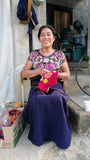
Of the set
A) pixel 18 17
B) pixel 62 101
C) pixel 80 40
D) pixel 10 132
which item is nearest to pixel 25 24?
pixel 18 17

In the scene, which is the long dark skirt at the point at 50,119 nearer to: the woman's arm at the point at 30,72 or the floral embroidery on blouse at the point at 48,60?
the woman's arm at the point at 30,72

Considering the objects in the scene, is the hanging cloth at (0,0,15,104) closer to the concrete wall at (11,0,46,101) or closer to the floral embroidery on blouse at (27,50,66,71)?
the concrete wall at (11,0,46,101)

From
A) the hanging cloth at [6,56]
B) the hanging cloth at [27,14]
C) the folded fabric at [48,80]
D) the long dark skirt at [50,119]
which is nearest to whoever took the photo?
the long dark skirt at [50,119]

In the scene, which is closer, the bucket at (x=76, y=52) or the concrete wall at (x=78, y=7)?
the bucket at (x=76, y=52)

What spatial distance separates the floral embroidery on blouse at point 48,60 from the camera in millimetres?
1978

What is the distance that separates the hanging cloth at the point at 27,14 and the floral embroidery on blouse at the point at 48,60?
0.91 meters

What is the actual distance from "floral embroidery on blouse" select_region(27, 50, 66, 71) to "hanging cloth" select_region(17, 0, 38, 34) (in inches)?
36.0

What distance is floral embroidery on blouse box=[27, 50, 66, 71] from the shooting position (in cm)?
198

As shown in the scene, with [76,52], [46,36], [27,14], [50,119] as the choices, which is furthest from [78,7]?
[50,119]

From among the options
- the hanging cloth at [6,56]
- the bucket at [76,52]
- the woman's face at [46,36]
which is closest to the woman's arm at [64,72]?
the woman's face at [46,36]

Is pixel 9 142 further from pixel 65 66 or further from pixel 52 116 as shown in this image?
pixel 65 66

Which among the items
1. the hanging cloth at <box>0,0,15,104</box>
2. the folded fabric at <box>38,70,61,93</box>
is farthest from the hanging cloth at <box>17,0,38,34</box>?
the folded fabric at <box>38,70,61,93</box>

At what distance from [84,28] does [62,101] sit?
16.8 feet

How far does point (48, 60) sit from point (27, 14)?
3.66ft
